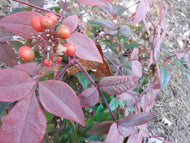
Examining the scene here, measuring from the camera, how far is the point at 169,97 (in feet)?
5.72

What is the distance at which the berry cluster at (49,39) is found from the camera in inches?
17.8

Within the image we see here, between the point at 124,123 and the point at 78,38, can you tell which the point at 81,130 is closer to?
the point at 124,123

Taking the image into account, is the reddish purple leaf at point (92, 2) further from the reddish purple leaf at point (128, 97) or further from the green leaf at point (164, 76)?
the green leaf at point (164, 76)

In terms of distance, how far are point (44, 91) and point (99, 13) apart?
160cm

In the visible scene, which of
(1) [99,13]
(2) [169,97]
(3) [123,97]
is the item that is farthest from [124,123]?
(1) [99,13]

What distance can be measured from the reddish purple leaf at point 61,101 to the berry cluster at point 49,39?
90 mm

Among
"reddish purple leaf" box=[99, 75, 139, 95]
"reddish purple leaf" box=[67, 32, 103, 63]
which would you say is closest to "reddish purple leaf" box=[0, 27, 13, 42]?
"reddish purple leaf" box=[67, 32, 103, 63]

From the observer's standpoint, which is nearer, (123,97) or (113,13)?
(123,97)

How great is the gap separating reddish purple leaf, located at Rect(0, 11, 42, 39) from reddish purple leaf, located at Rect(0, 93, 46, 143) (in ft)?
0.77

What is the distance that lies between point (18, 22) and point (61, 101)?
0.95 feet

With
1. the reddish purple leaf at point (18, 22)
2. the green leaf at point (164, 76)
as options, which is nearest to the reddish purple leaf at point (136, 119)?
the reddish purple leaf at point (18, 22)

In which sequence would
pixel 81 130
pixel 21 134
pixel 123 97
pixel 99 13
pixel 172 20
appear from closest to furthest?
pixel 21 134 → pixel 123 97 → pixel 81 130 → pixel 99 13 → pixel 172 20

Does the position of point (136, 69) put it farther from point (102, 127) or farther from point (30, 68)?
point (30, 68)

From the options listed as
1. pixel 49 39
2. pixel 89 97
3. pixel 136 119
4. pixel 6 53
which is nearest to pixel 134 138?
pixel 136 119
